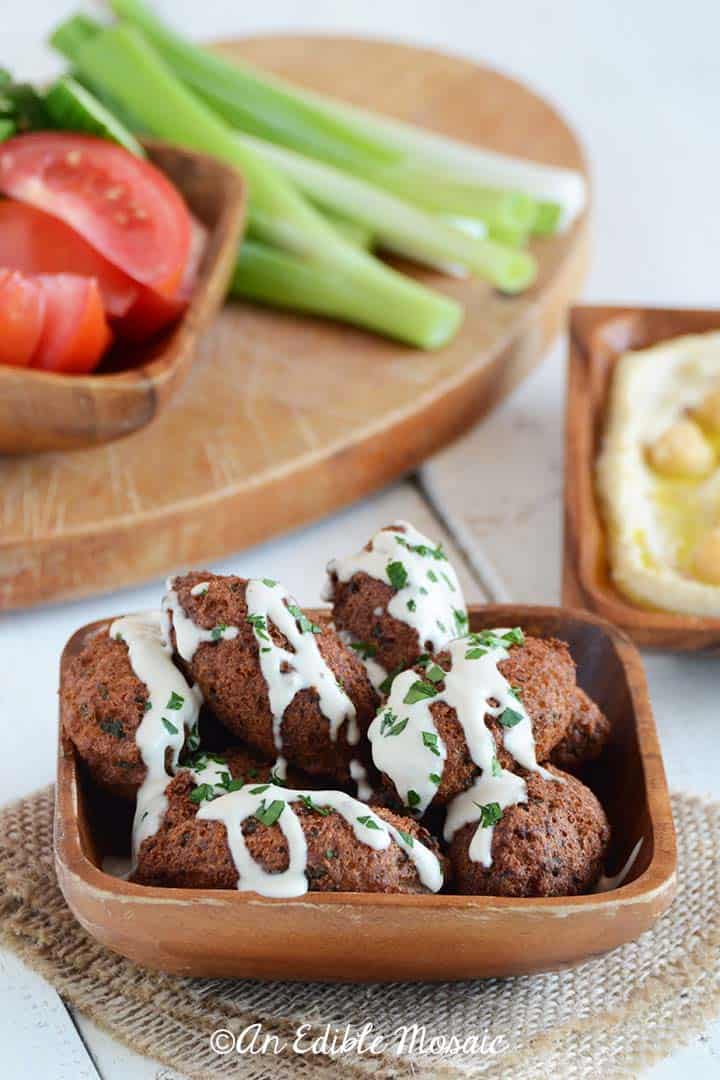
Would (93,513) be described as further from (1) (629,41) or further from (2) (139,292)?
(1) (629,41)

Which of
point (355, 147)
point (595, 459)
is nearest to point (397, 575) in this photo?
point (595, 459)

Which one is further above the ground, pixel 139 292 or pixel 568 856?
pixel 139 292

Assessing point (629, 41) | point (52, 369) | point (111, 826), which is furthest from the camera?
point (629, 41)

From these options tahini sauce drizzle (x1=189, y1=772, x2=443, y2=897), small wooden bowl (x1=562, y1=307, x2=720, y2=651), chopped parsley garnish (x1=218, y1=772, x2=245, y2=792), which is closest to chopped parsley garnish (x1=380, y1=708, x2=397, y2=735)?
tahini sauce drizzle (x1=189, y1=772, x2=443, y2=897)

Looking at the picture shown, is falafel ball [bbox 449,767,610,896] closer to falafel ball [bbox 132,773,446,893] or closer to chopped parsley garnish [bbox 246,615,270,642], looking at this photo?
falafel ball [bbox 132,773,446,893]

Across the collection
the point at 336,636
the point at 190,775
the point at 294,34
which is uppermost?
the point at 294,34

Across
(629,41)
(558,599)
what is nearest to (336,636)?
(558,599)

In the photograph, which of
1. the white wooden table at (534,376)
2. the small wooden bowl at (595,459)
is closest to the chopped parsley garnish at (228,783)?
the white wooden table at (534,376)
